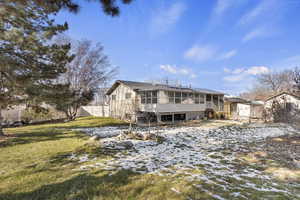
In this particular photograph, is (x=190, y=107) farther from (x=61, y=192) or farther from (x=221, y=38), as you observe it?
(x=61, y=192)

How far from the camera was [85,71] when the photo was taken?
1780 cm

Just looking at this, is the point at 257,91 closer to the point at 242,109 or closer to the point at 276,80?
the point at 276,80

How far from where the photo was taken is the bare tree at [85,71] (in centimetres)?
1716

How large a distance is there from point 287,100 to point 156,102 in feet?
45.0

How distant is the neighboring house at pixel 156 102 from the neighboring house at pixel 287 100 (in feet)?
19.9

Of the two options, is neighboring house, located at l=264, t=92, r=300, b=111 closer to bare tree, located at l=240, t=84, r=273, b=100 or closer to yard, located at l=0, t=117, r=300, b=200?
yard, located at l=0, t=117, r=300, b=200

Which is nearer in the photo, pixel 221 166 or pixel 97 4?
pixel 97 4

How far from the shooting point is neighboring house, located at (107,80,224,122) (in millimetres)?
14289

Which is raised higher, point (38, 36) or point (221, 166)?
point (38, 36)

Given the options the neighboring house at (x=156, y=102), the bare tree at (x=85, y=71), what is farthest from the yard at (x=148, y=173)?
the bare tree at (x=85, y=71)

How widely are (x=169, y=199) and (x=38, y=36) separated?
6.68m

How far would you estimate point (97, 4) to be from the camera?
3035mm

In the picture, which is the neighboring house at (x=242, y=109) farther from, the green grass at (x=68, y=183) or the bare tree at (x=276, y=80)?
the green grass at (x=68, y=183)

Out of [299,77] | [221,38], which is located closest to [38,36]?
[221,38]
